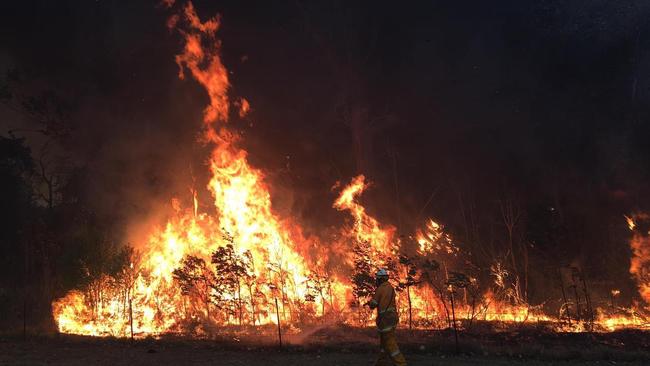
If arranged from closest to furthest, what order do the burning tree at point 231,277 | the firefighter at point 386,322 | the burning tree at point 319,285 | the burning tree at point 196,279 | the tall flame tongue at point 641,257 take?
the firefighter at point 386,322
the burning tree at point 231,277
the burning tree at point 196,279
the burning tree at point 319,285
the tall flame tongue at point 641,257

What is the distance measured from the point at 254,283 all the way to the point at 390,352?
9.76 meters

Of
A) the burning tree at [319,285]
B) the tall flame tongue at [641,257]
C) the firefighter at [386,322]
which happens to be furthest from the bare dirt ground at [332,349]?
the tall flame tongue at [641,257]

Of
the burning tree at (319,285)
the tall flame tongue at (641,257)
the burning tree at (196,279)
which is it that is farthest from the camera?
the tall flame tongue at (641,257)

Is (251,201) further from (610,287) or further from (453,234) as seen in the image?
(610,287)

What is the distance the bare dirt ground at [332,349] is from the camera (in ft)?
38.1

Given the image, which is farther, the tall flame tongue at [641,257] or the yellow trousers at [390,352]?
the tall flame tongue at [641,257]

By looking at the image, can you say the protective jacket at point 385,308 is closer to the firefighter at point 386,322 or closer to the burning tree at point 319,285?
the firefighter at point 386,322

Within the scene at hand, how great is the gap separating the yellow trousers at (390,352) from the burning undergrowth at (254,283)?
Result: 20.7 feet

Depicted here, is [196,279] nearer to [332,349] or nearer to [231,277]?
[231,277]

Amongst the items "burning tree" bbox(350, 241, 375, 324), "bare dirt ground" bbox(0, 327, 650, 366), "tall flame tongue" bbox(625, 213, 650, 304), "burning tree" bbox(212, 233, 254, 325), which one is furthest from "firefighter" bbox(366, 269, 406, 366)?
"tall flame tongue" bbox(625, 213, 650, 304)

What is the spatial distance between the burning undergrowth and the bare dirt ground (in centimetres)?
163

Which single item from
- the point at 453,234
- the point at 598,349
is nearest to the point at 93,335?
the point at 598,349

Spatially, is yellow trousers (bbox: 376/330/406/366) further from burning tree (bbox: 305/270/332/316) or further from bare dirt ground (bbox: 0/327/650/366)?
burning tree (bbox: 305/270/332/316)

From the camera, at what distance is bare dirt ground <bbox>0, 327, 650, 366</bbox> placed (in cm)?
1160
